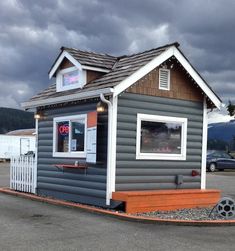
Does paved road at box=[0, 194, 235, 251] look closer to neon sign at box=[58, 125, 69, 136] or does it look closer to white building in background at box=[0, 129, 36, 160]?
neon sign at box=[58, 125, 69, 136]

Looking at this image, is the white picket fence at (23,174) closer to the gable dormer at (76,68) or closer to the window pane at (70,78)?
the gable dormer at (76,68)

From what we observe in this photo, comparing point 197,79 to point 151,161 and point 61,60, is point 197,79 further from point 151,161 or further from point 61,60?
Result: point 61,60

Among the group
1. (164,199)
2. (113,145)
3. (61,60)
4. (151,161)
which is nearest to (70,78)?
(61,60)

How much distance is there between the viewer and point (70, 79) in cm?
1365

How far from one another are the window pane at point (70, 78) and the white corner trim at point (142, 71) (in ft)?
6.90

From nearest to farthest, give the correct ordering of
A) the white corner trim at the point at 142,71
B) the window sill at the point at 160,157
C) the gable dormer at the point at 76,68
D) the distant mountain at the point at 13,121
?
the white corner trim at the point at 142,71
the window sill at the point at 160,157
the gable dormer at the point at 76,68
the distant mountain at the point at 13,121

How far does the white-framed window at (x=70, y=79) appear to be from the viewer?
42.9 feet

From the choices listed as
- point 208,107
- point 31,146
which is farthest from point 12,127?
point 208,107

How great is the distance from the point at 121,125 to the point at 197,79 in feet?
8.74

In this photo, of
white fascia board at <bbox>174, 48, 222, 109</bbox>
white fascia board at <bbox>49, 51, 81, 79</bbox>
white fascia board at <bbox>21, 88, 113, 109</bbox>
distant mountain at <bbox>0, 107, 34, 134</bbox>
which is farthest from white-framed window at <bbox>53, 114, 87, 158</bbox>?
distant mountain at <bbox>0, 107, 34, 134</bbox>

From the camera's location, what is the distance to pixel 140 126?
12.3 m

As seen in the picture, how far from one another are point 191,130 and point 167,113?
3.26 ft

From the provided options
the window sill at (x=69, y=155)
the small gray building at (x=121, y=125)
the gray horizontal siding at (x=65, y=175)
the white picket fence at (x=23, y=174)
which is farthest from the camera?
the white picket fence at (x=23, y=174)

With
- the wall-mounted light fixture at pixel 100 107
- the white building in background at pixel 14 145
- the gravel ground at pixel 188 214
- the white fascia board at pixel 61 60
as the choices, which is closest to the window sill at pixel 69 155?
the wall-mounted light fixture at pixel 100 107
